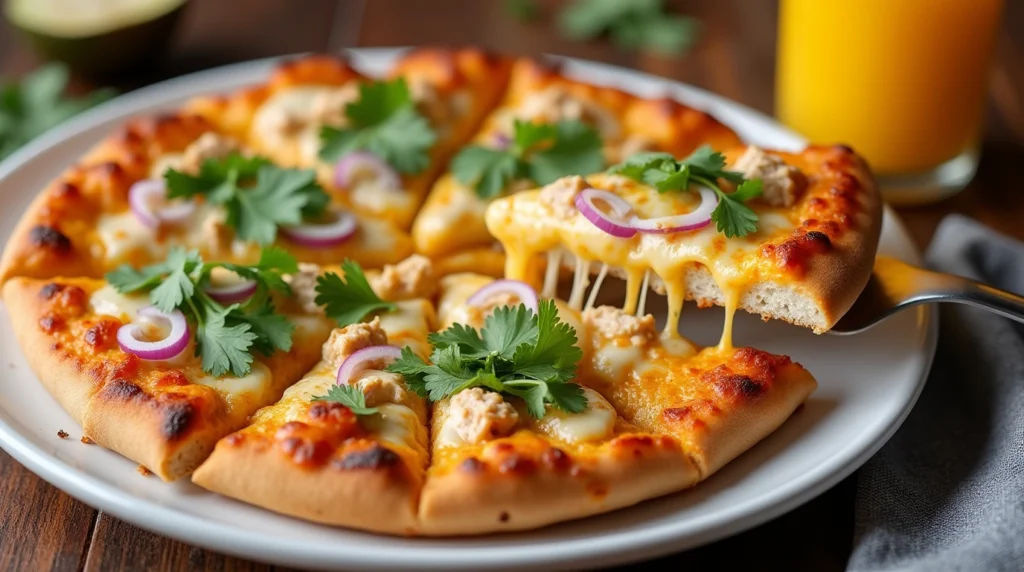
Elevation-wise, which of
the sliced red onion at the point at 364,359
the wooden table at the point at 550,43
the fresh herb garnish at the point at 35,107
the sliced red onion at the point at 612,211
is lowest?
the wooden table at the point at 550,43

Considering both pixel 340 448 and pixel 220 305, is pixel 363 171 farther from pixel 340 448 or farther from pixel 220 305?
pixel 340 448

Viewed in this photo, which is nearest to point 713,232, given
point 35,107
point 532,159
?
point 532,159

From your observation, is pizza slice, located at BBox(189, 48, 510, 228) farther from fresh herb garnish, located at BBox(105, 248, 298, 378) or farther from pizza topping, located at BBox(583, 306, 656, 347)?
A: pizza topping, located at BBox(583, 306, 656, 347)

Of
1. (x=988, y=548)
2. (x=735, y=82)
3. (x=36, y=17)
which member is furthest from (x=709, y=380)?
(x=36, y=17)

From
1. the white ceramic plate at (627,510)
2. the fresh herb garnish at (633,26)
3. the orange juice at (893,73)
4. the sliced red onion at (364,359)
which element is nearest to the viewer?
the white ceramic plate at (627,510)

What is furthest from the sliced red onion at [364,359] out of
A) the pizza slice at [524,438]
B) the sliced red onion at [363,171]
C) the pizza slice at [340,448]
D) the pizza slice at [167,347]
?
the sliced red onion at [363,171]

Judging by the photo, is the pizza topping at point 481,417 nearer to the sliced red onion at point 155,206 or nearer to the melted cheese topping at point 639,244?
the melted cheese topping at point 639,244

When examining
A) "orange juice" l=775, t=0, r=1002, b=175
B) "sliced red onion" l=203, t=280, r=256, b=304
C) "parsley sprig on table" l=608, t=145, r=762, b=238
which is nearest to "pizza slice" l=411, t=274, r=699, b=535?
"parsley sprig on table" l=608, t=145, r=762, b=238

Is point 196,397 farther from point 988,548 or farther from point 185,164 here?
point 988,548
